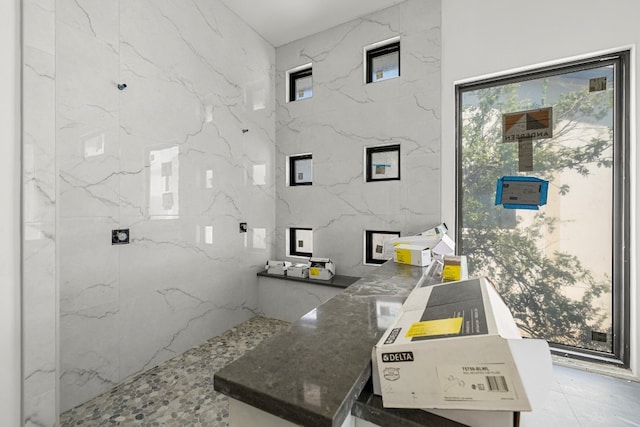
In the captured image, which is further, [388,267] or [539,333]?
[539,333]

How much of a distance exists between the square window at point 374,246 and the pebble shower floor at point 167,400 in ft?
3.96

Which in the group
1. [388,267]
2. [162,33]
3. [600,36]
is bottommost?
[388,267]

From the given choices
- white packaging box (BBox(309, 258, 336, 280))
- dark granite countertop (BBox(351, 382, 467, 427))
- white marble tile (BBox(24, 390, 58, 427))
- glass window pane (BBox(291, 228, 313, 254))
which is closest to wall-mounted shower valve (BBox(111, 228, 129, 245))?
white marble tile (BBox(24, 390, 58, 427))

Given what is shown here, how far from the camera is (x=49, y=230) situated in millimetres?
1074

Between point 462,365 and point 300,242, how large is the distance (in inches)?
101

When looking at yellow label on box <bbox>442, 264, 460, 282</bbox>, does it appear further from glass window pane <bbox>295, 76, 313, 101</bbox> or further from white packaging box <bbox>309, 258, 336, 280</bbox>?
glass window pane <bbox>295, 76, 313, 101</bbox>

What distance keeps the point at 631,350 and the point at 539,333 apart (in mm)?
441

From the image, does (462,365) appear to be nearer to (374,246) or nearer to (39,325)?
(39,325)

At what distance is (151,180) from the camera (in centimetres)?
190

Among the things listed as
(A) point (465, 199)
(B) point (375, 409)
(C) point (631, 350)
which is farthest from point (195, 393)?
(C) point (631, 350)

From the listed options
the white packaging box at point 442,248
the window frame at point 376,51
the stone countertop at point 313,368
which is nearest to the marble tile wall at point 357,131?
the window frame at point 376,51

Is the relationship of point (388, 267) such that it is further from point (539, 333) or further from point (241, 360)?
point (539, 333)

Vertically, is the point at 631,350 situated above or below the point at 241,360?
below

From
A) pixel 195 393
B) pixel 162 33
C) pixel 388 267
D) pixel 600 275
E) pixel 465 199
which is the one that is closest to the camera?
pixel 388 267
